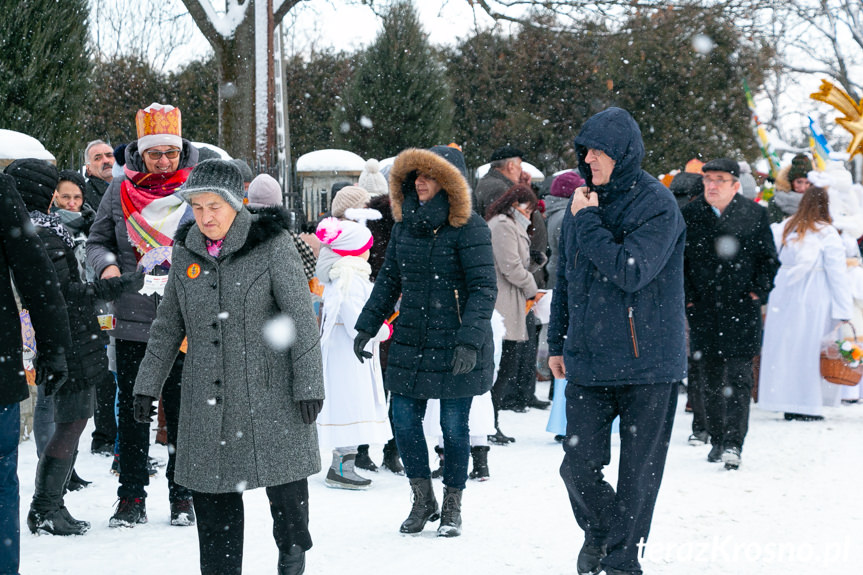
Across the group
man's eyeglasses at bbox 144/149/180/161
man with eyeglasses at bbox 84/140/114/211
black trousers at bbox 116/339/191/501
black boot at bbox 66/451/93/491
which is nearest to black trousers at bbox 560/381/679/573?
black trousers at bbox 116/339/191/501

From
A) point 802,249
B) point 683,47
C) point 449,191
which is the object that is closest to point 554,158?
point 683,47

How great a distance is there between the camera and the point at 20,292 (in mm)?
3879

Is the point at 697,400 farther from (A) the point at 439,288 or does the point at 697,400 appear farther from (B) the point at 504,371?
(A) the point at 439,288

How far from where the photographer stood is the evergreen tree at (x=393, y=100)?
2277 cm

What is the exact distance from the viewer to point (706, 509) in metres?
5.93

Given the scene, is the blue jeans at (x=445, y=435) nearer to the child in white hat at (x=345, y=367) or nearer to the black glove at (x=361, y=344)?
the black glove at (x=361, y=344)

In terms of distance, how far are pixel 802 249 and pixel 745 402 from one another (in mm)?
2517

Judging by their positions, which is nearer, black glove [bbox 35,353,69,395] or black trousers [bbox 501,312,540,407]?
black glove [bbox 35,353,69,395]

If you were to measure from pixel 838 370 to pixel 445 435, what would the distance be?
5.17 m

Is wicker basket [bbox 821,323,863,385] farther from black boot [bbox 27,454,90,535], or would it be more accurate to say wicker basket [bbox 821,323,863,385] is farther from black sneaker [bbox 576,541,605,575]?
black boot [bbox 27,454,90,535]

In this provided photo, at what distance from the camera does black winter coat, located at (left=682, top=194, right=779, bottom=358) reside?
278 inches

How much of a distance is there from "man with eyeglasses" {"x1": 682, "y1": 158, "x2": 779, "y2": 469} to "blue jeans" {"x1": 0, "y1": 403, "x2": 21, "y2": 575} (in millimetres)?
4837

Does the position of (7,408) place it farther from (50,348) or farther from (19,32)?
(19,32)

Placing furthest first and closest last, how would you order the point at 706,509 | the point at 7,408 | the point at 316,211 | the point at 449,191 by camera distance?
the point at 316,211
the point at 706,509
the point at 449,191
the point at 7,408
